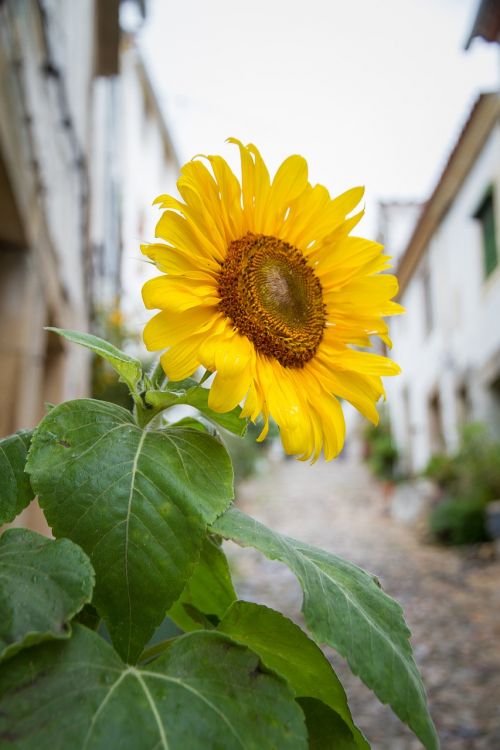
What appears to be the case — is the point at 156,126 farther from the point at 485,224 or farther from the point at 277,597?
the point at 277,597

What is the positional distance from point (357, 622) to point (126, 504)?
0.25 meters

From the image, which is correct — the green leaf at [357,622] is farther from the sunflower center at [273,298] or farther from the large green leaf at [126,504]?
the sunflower center at [273,298]

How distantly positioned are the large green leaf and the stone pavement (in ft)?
12.4

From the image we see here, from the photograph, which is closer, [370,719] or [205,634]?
[205,634]

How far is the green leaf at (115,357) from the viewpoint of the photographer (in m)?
0.78

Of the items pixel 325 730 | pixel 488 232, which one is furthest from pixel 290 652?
pixel 488 232

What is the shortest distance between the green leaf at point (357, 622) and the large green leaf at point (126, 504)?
42 mm

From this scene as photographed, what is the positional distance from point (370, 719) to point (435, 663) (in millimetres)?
1223

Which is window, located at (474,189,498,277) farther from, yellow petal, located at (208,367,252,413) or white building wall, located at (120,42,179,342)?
yellow petal, located at (208,367,252,413)

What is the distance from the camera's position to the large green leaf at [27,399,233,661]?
680mm

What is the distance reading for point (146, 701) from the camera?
60 centimetres

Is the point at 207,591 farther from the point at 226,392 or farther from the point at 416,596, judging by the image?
the point at 416,596

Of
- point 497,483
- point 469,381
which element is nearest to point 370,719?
point 497,483

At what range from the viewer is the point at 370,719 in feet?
14.4
